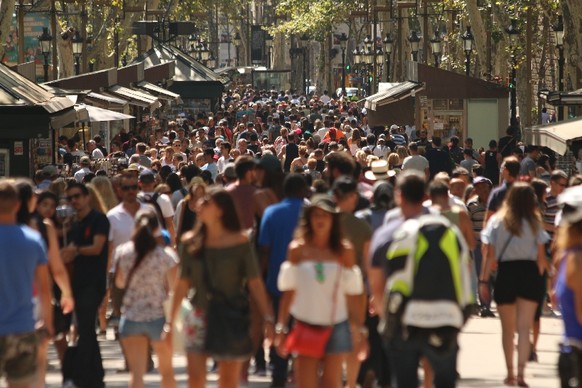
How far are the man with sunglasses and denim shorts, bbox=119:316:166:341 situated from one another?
4.48ft

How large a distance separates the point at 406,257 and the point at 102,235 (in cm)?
348

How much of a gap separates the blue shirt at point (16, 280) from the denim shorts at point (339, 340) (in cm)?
165

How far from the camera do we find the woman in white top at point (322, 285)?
8.97 metres

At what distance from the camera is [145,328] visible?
32.4 feet

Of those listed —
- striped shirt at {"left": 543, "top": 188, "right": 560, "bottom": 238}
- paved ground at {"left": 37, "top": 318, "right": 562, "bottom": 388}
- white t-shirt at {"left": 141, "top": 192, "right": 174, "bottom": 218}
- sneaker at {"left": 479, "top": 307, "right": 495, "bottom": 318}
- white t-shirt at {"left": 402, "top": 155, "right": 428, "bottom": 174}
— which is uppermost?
white t-shirt at {"left": 402, "top": 155, "right": 428, "bottom": 174}

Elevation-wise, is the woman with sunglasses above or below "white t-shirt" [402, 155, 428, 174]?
below

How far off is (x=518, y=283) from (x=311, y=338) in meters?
2.93

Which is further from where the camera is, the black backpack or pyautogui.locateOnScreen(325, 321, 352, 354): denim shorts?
the black backpack

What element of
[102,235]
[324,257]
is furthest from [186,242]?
[102,235]

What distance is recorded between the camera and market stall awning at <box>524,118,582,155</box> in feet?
67.3

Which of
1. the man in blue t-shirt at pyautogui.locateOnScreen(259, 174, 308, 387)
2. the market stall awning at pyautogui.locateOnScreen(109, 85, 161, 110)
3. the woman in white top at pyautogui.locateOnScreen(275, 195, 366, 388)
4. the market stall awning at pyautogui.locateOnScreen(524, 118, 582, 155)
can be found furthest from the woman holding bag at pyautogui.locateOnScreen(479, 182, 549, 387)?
the market stall awning at pyautogui.locateOnScreen(109, 85, 161, 110)

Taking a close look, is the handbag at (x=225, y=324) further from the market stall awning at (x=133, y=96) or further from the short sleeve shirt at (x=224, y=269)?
the market stall awning at (x=133, y=96)

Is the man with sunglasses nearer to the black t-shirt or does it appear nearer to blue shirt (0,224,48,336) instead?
the black t-shirt

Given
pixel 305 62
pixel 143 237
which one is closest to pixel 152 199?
pixel 143 237
